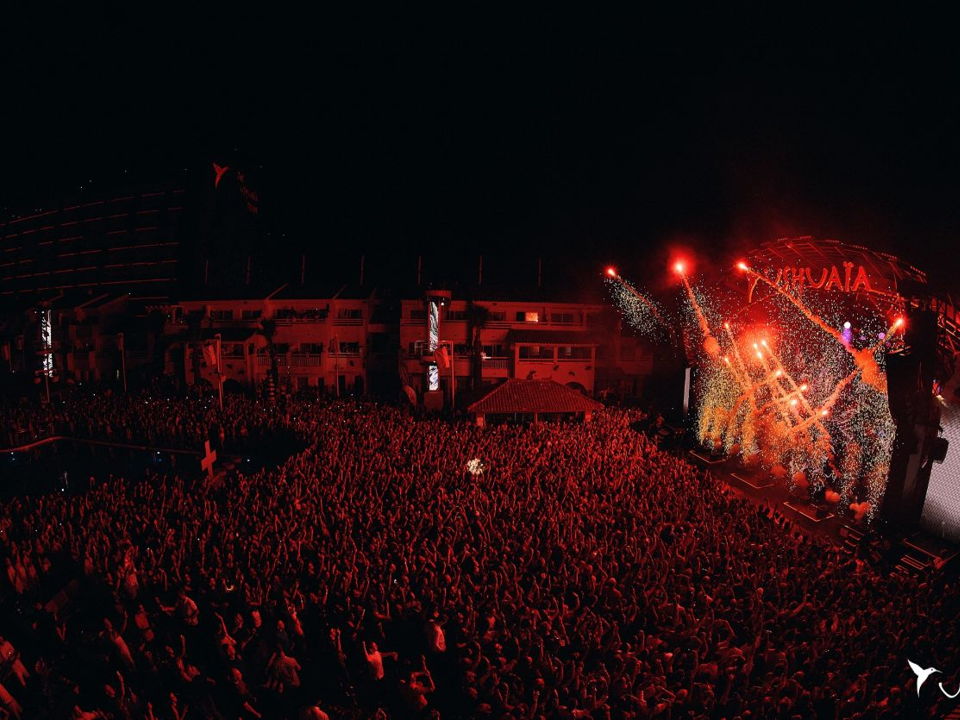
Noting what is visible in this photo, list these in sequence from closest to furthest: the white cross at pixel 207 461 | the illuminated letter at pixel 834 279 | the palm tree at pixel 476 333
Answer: the white cross at pixel 207 461, the illuminated letter at pixel 834 279, the palm tree at pixel 476 333

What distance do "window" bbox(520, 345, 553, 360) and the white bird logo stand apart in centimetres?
2036

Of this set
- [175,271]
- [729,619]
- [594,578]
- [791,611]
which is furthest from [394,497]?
[175,271]

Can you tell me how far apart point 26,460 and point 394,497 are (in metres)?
15.5

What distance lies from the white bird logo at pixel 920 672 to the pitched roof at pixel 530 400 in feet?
40.9

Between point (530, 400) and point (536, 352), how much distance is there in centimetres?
786

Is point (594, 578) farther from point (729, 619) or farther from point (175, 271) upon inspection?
point (175, 271)

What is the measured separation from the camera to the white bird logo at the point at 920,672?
22.1 feet

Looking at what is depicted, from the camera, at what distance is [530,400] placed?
1917 cm

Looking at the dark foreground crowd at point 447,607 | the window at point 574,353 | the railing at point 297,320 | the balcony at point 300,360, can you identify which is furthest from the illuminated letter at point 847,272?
the balcony at point 300,360

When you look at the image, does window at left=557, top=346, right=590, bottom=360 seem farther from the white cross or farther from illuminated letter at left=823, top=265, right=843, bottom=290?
the white cross

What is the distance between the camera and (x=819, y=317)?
19.3m

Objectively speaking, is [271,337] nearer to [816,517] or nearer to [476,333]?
[476,333]

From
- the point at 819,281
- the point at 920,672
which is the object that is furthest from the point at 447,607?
the point at 819,281

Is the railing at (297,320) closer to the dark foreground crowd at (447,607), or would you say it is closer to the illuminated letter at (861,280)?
the dark foreground crowd at (447,607)
